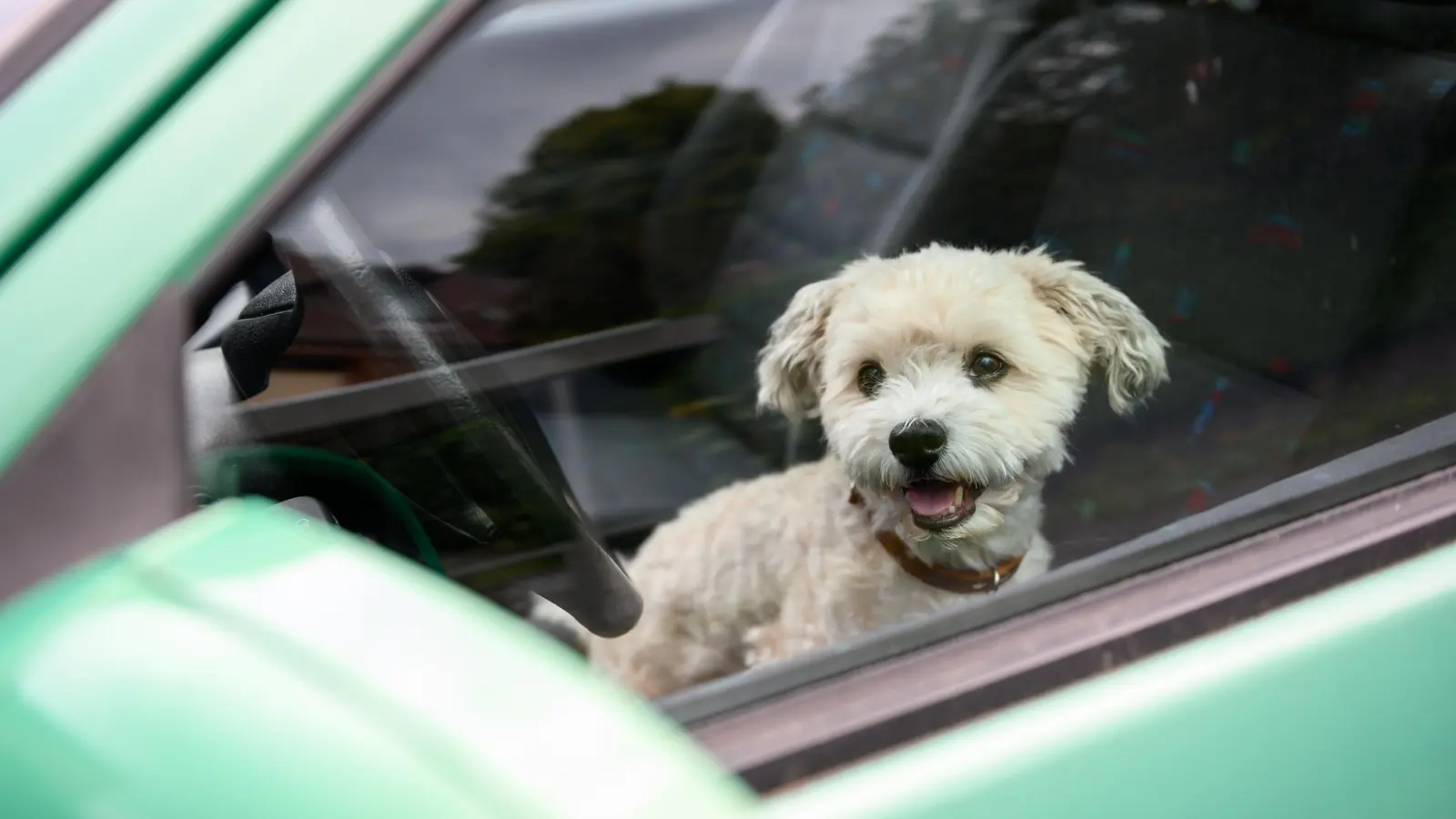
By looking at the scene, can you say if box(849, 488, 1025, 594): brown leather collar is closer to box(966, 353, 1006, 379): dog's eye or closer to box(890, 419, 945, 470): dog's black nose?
box(890, 419, 945, 470): dog's black nose

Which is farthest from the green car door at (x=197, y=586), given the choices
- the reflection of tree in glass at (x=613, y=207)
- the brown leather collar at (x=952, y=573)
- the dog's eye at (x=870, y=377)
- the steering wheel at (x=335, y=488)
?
the dog's eye at (x=870, y=377)

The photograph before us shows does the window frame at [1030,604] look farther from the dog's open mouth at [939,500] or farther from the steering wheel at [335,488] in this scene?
the dog's open mouth at [939,500]

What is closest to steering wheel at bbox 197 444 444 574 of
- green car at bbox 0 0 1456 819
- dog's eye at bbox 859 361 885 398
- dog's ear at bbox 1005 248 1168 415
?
green car at bbox 0 0 1456 819

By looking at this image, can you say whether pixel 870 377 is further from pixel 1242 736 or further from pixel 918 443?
pixel 1242 736

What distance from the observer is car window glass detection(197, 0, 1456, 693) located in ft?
4.63

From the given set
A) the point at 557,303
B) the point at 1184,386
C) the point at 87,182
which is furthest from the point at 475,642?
the point at 1184,386

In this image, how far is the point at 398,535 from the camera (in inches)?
51.9

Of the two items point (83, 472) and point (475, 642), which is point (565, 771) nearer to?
point (475, 642)

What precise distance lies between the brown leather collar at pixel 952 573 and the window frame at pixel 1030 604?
16 cm

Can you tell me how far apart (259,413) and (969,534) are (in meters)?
1.01

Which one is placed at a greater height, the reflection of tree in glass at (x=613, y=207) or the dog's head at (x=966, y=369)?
the reflection of tree in glass at (x=613, y=207)

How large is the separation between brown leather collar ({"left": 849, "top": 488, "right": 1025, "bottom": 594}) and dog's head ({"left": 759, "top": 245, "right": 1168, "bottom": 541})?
0.19ft

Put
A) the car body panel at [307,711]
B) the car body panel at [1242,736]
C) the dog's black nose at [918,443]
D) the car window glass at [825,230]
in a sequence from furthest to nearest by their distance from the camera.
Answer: the dog's black nose at [918,443], the car window glass at [825,230], the car body panel at [1242,736], the car body panel at [307,711]

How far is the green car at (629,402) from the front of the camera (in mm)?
797
